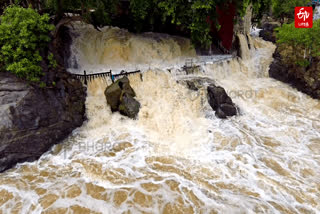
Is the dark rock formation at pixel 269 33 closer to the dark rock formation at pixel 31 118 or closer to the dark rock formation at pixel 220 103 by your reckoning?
the dark rock formation at pixel 220 103

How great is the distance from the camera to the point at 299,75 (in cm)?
1290

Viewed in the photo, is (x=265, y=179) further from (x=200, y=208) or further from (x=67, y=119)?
(x=67, y=119)

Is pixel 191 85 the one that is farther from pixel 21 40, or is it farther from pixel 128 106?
pixel 21 40

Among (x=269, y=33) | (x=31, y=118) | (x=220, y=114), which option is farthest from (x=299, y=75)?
(x=31, y=118)

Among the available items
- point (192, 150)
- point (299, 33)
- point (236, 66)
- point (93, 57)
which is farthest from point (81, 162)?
point (299, 33)

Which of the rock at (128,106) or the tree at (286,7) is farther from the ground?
the tree at (286,7)

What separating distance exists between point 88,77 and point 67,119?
8.28 feet

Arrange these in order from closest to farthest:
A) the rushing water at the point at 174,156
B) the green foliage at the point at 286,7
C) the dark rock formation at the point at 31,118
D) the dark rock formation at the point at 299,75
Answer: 1. the rushing water at the point at 174,156
2. the dark rock formation at the point at 31,118
3. the dark rock formation at the point at 299,75
4. the green foliage at the point at 286,7

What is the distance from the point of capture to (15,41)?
7.68 metres

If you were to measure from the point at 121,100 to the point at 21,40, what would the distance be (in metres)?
4.49

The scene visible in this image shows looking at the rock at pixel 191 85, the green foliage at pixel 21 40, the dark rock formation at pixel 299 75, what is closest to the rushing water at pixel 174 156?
the rock at pixel 191 85

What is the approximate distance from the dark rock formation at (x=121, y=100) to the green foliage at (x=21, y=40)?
3.06m

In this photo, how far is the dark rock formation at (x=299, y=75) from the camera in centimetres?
1209

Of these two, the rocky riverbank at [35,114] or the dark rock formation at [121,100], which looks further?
the dark rock formation at [121,100]
